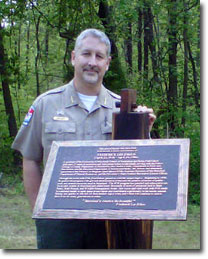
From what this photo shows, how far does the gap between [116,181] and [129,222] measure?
36cm

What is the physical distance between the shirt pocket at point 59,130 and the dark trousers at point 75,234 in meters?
0.61

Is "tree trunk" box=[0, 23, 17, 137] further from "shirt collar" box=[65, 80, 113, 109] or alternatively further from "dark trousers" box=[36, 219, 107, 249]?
"dark trousers" box=[36, 219, 107, 249]

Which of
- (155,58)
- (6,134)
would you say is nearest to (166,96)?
(155,58)

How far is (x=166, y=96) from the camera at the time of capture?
41.0ft

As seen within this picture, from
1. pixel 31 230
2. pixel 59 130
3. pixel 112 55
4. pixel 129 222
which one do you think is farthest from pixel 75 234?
pixel 112 55

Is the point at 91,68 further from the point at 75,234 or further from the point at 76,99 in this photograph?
the point at 75,234

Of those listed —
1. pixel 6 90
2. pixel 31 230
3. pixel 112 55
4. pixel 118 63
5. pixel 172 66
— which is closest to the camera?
pixel 31 230

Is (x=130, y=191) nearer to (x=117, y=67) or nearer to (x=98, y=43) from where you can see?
(x=98, y=43)

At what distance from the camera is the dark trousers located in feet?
11.7

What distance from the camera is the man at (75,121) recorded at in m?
3.59

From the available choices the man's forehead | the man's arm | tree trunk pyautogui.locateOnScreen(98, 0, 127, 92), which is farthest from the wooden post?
tree trunk pyautogui.locateOnScreen(98, 0, 127, 92)

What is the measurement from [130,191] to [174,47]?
400 inches

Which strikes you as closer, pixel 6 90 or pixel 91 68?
pixel 91 68

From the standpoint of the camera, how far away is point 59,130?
148 inches
